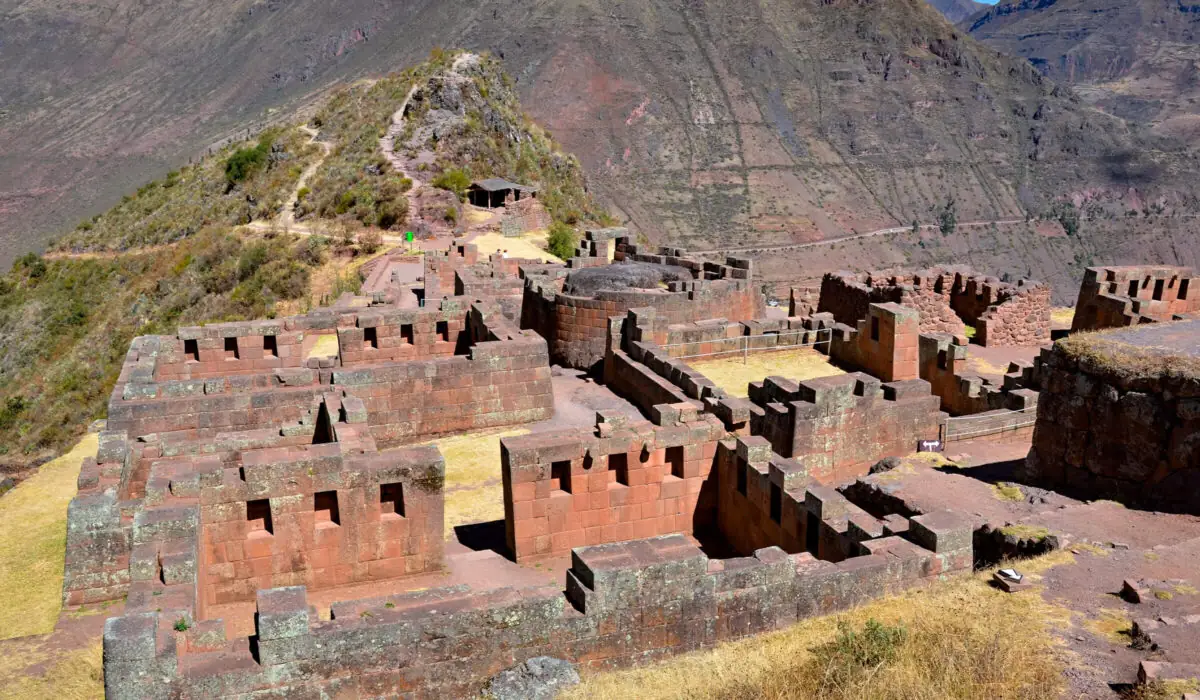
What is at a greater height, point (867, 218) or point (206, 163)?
point (206, 163)

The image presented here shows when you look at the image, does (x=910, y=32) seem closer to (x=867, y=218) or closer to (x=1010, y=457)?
(x=867, y=218)

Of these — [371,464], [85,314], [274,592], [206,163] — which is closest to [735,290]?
[371,464]

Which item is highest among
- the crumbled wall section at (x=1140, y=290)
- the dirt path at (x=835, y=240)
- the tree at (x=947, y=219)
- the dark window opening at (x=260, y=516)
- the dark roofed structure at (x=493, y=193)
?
the dark roofed structure at (x=493, y=193)

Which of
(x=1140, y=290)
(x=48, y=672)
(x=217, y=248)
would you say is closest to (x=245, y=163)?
(x=217, y=248)

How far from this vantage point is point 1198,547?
11.7m

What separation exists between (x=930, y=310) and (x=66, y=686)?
24754mm

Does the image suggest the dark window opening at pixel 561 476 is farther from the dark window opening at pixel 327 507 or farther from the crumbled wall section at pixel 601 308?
the crumbled wall section at pixel 601 308

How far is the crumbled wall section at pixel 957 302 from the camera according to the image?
28.8 metres

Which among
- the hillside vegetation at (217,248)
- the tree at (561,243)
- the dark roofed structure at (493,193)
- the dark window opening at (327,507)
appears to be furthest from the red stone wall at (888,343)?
the dark roofed structure at (493,193)

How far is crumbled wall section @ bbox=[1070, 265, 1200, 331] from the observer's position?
2928cm

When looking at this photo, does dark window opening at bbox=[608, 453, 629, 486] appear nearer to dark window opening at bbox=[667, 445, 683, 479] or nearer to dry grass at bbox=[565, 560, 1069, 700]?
dark window opening at bbox=[667, 445, 683, 479]

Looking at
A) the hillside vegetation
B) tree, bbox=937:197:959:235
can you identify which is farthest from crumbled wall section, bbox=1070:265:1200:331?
tree, bbox=937:197:959:235

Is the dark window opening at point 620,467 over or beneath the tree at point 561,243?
beneath

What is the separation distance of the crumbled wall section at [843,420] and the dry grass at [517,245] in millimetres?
27886
